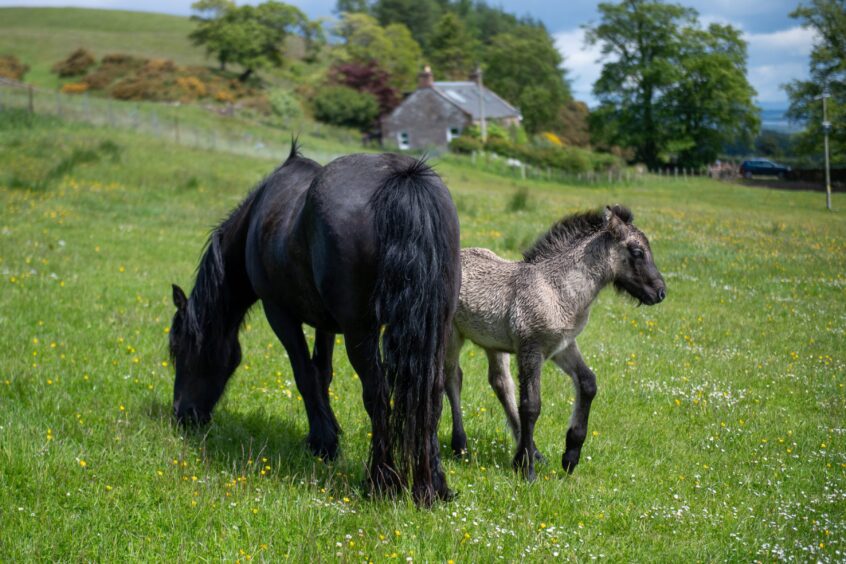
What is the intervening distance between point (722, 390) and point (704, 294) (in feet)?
19.0

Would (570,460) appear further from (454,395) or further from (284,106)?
(284,106)

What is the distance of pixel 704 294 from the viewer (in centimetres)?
1355

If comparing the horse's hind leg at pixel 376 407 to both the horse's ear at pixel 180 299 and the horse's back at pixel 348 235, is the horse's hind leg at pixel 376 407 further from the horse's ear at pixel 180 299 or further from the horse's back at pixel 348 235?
the horse's ear at pixel 180 299

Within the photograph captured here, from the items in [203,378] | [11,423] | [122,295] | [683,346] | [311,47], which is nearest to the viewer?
[11,423]

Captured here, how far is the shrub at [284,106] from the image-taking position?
64625 mm

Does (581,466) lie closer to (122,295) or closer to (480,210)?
(122,295)

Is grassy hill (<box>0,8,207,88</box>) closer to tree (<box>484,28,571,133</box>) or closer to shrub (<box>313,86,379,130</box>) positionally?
shrub (<box>313,86,379,130</box>)

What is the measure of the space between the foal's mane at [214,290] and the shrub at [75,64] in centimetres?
7552

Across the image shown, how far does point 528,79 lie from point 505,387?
282 feet

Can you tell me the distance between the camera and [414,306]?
15.7 ft

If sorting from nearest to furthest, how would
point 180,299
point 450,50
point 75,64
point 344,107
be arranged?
point 180,299 → point 344,107 → point 75,64 → point 450,50

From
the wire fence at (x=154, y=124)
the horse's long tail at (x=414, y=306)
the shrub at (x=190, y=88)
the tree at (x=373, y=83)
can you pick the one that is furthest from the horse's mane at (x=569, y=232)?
the tree at (x=373, y=83)

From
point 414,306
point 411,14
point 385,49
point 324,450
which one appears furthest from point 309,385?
point 411,14

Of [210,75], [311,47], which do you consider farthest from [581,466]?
[311,47]
